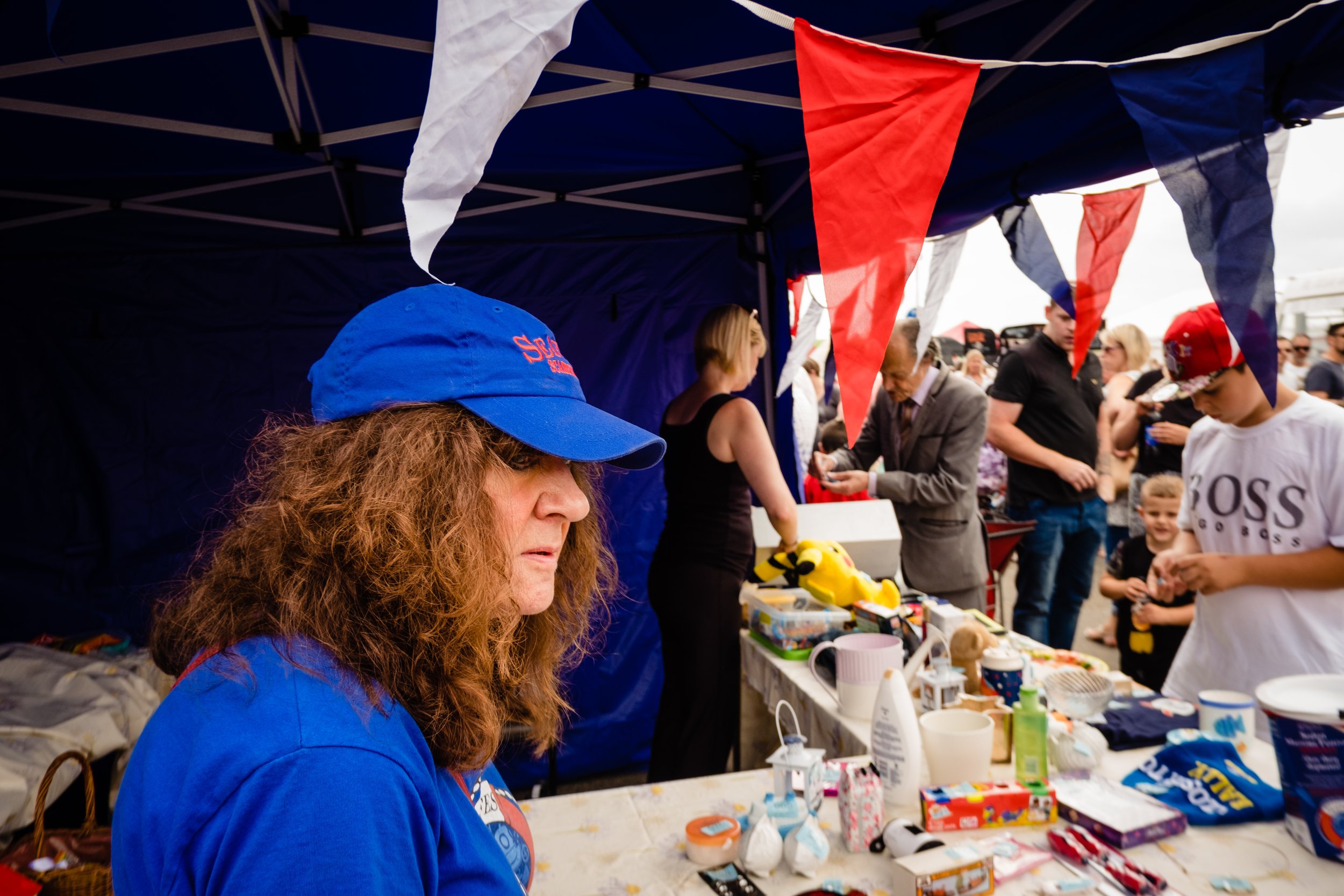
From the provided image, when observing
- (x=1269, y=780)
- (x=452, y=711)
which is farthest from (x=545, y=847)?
(x=1269, y=780)

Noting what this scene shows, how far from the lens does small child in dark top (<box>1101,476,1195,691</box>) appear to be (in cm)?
293

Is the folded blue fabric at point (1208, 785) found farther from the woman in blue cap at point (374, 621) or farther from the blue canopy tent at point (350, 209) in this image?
the blue canopy tent at point (350, 209)

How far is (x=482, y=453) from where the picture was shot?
83 cm

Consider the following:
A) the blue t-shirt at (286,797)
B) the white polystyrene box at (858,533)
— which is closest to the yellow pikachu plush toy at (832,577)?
the white polystyrene box at (858,533)

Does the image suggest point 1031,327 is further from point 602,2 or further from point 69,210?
point 69,210

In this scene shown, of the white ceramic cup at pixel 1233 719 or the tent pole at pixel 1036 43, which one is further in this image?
the tent pole at pixel 1036 43

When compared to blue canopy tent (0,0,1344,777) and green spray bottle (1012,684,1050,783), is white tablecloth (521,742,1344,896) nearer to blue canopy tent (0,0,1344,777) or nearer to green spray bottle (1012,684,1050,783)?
green spray bottle (1012,684,1050,783)

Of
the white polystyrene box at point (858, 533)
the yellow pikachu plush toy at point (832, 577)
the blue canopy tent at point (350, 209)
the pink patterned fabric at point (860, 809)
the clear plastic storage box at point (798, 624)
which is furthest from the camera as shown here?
the white polystyrene box at point (858, 533)

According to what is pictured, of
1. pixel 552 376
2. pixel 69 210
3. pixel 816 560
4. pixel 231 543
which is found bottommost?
pixel 816 560

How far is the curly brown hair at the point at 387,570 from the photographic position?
726 millimetres

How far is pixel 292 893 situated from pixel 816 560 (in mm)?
2467

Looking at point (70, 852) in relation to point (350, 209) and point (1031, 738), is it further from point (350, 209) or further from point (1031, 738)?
point (350, 209)

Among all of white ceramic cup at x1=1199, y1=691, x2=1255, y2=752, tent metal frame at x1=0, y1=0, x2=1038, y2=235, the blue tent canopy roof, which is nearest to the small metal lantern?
white ceramic cup at x1=1199, y1=691, x2=1255, y2=752

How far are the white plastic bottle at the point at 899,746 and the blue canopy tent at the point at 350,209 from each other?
1.66 m
